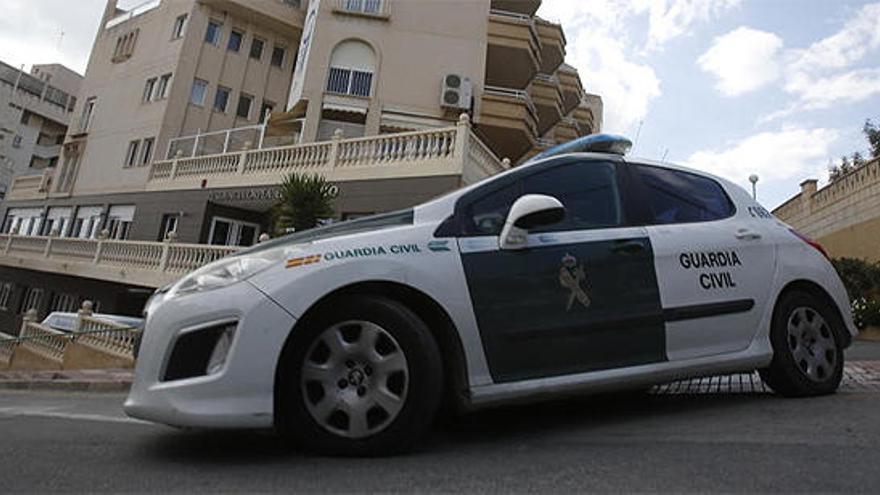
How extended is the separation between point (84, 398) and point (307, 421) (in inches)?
162

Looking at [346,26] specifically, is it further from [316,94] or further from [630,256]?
[630,256]

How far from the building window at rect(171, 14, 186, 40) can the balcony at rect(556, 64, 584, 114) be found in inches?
704

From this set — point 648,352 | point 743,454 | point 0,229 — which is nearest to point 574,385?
point 648,352

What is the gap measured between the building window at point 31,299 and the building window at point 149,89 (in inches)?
382

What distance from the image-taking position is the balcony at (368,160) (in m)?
14.0

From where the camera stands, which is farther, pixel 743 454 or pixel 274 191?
pixel 274 191

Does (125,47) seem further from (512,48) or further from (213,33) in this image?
(512,48)

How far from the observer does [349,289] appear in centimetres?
268

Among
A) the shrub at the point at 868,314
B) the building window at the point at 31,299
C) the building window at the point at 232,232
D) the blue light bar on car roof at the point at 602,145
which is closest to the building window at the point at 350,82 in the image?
the building window at the point at 232,232

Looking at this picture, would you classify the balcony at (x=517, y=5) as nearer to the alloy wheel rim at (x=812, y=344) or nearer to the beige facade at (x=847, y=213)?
the beige facade at (x=847, y=213)

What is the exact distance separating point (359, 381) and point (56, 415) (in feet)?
9.40

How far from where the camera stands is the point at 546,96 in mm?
25219

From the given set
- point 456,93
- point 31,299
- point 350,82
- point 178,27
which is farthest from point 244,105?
point 31,299

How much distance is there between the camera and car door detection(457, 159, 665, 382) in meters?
2.82
